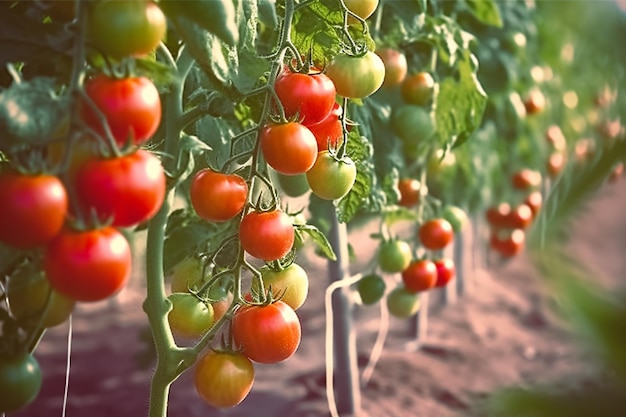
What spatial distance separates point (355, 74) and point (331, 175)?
140 mm

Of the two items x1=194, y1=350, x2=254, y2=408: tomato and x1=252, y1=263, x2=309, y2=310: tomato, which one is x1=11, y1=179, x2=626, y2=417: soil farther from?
x1=194, y1=350, x2=254, y2=408: tomato

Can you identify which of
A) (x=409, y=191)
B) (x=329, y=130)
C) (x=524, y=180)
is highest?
(x=329, y=130)

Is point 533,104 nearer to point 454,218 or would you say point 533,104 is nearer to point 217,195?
point 454,218

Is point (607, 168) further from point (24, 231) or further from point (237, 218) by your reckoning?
point (237, 218)

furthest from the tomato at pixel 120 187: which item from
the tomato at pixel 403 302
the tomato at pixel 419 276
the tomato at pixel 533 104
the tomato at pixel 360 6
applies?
the tomato at pixel 533 104

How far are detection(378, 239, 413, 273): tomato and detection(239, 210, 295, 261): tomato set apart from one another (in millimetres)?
911

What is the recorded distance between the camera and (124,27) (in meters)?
0.63

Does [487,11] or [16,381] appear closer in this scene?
[16,381]

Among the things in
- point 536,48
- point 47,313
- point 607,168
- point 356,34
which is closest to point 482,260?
point 536,48

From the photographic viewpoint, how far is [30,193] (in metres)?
0.59

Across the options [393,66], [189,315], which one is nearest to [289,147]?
[189,315]

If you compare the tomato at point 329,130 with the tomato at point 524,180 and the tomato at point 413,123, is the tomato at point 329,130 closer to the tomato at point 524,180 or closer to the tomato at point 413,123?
the tomato at point 413,123

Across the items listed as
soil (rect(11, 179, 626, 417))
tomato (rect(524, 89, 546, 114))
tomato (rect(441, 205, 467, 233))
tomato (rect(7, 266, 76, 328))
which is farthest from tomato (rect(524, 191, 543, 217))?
tomato (rect(7, 266, 76, 328))

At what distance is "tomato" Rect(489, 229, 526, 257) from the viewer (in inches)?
121
